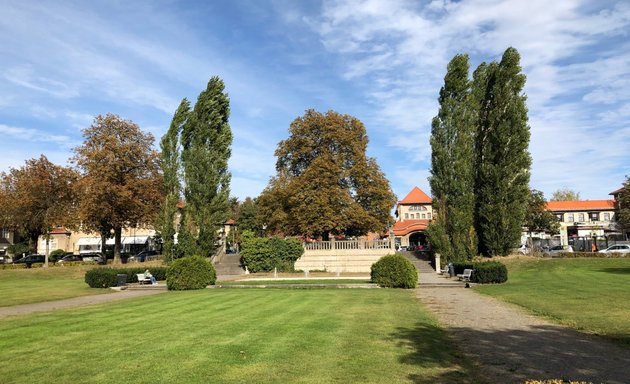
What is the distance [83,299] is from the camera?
20703 mm

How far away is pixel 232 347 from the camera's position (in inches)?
350

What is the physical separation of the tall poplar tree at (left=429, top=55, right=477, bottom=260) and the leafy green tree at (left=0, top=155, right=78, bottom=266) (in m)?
37.5

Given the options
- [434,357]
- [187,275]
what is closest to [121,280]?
[187,275]

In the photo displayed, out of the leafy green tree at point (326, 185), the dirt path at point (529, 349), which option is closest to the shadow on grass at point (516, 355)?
the dirt path at point (529, 349)

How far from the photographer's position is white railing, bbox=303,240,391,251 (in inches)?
1775

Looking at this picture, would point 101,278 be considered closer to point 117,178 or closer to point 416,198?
point 117,178

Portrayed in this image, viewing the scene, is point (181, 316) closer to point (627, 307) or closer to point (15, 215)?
point (627, 307)

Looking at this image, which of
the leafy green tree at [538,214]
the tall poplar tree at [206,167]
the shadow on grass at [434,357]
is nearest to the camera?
the shadow on grass at [434,357]

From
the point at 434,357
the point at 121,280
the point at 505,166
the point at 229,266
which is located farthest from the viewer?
the point at 229,266

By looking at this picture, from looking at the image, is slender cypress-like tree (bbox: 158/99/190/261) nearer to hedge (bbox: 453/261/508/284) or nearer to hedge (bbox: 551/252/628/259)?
hedge (bbox: 453/261/508/284)

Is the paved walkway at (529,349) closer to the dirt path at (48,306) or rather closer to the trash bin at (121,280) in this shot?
the dirt path at (48,306)

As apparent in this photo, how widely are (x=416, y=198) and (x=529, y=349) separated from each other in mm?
86927

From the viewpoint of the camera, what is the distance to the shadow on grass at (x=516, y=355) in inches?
273

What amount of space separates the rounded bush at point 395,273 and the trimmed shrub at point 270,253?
20568mm
